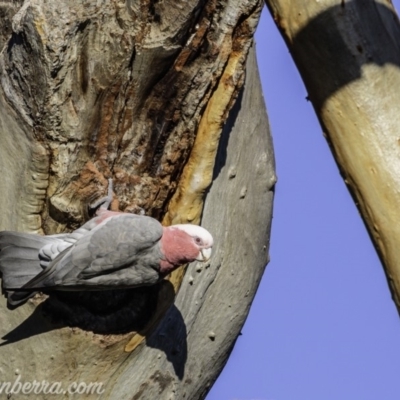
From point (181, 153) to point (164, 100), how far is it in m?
0.22

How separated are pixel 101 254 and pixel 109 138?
47 centimetres

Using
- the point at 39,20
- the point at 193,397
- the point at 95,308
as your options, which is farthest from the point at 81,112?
the point at 193,397

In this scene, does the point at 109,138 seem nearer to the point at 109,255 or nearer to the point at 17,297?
the point at 109,255

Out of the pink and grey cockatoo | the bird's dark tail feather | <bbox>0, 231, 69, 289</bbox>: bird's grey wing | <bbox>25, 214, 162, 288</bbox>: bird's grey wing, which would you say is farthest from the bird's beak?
the bird's dark tail feather

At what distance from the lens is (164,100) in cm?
378

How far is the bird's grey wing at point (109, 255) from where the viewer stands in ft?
11.5

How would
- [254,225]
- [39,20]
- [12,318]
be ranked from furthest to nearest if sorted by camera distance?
1. [254,225]
2. [12,318]
3. [39,20]

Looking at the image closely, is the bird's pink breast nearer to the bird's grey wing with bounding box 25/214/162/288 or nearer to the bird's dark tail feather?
the bird's grey wing with bounding box 25/214/162/288

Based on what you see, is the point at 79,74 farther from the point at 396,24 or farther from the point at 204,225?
the point at 396,24

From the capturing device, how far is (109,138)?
3.72 meters

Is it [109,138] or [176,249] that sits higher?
[109,138]

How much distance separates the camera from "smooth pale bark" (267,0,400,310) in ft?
12.7

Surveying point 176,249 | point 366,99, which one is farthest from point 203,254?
point 366,99

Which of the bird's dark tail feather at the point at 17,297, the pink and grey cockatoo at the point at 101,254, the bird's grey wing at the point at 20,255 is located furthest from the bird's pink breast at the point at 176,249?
the bird's dark tail feather at the point at 17,297
